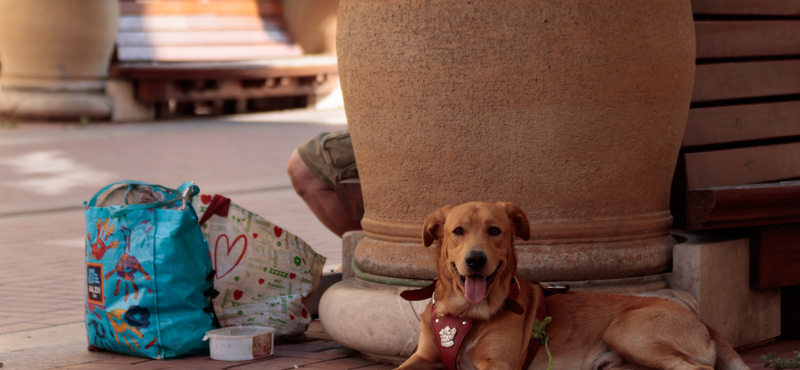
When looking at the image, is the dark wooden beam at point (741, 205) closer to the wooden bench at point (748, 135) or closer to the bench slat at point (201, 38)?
the wooden bench at point (748, 135)

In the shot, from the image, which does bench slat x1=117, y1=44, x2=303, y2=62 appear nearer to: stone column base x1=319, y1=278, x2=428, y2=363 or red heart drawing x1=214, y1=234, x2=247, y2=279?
red heart drawing x1=214, y1=234, x2=247, y2=279

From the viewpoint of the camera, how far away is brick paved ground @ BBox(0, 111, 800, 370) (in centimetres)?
423

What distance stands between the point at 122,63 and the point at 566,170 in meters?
14.7

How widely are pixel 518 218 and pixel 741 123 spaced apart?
190 centimetres

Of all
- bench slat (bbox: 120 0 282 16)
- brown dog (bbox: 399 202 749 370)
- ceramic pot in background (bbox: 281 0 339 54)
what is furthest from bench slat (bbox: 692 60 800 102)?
ceramic pot in background (bbox: 281 0 339 54)

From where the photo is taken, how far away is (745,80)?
194 inches

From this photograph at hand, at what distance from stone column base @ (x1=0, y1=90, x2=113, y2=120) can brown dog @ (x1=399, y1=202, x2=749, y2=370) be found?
558 inches

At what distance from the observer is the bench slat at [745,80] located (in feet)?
15.6

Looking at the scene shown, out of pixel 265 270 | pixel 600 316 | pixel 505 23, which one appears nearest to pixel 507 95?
pixel 505 23

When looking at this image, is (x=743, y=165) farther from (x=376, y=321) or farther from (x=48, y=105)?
(x=48, y=105)

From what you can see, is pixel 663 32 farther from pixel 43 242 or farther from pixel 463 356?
pixel 43 242

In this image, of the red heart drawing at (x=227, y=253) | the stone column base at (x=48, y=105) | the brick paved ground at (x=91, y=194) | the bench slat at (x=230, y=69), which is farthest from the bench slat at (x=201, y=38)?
the red heart drawing at (x=227, y=253)

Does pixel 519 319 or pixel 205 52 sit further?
pixel 205 52

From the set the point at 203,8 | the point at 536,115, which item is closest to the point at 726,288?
the point at 536,115
